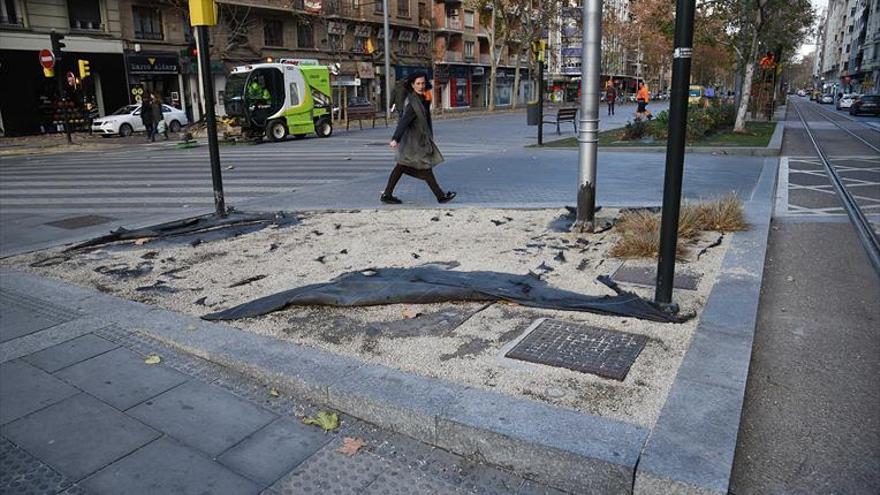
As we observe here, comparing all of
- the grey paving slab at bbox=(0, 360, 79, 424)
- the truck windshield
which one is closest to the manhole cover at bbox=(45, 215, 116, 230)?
the grey paving slab at bbox=(0, 360, 79, 424)

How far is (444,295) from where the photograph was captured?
459 cm

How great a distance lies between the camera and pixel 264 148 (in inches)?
803

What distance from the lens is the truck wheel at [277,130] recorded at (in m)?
22.7

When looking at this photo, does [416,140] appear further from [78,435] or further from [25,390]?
[78,435]

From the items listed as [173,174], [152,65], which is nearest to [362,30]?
[152,65]

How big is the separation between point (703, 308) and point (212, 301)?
3.54 metres

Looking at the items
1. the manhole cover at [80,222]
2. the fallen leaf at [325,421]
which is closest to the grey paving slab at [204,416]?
the fallen leaf at [325,421]

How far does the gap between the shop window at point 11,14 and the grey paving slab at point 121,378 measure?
30.4 metres

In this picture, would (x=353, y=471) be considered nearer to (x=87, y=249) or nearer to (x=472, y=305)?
(x=472, y=305)

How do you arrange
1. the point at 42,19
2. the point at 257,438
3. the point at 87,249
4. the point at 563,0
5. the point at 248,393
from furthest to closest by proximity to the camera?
1. the point at 563,0
2. the point at 42,19
3. the point at 87,249
4. the point at 248,393
5. the point at 257,438

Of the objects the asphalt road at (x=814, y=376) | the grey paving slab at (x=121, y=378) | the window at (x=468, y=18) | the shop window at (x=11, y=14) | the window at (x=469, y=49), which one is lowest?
the grey paving slab at (x=121, y=378)

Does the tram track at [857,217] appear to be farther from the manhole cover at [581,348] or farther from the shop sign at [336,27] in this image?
the shop sign at [336,27]

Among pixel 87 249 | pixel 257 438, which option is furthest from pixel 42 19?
pixel 257 438

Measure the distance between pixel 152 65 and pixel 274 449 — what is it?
3354 centimetres
